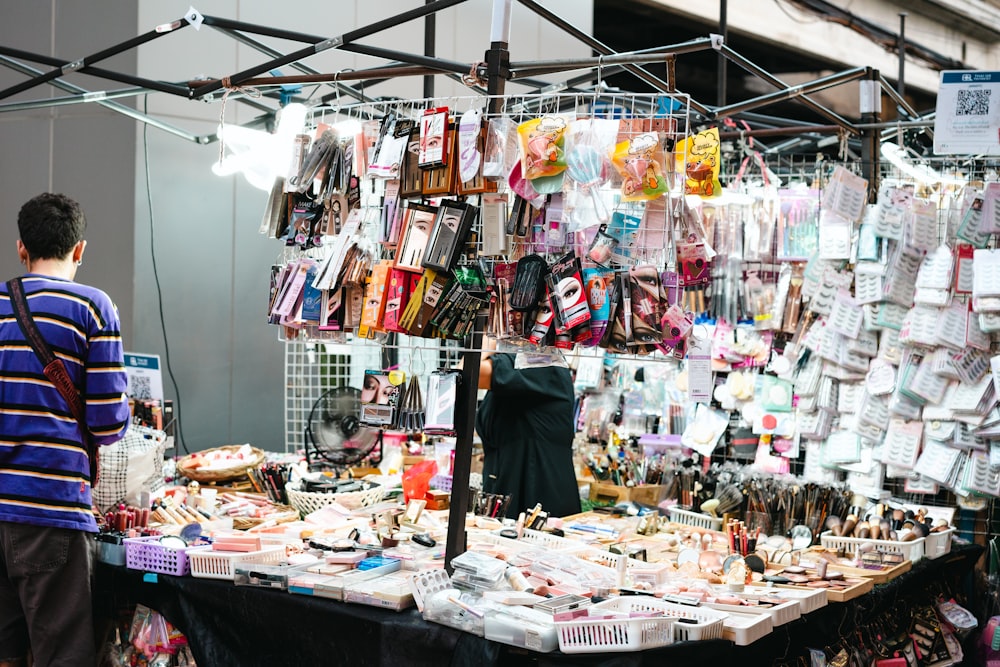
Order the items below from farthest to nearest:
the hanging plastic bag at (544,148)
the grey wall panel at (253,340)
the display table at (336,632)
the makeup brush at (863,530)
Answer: the grey wall panel at (253,340)
the makeup brush at (863,530)
the hanging plastic bag at (544,148)
the display table at (336,632)

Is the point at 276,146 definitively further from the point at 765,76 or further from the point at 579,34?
the point at 765,76

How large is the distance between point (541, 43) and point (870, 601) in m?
6.43

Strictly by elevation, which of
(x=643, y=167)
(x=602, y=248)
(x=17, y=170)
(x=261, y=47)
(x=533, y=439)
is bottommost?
(x=533, y=439)

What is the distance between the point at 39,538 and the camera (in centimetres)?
342

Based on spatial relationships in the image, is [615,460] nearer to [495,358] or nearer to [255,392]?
[495,358]

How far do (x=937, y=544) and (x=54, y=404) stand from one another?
3.66 metres

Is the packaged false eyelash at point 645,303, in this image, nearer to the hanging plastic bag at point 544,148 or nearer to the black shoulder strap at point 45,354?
the hanging plastic bag at point 544,148

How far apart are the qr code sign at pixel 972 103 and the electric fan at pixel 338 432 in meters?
3.21

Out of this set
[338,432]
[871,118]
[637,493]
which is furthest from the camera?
[637,493]

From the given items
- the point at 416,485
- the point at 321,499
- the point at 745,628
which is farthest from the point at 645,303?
the point at 321,499

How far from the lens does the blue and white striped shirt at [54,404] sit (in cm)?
340

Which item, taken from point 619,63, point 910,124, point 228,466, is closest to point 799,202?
point 910,124

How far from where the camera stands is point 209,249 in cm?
728

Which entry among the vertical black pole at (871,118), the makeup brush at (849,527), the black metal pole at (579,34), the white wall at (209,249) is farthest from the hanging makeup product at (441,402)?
the white wall at (209,249)
